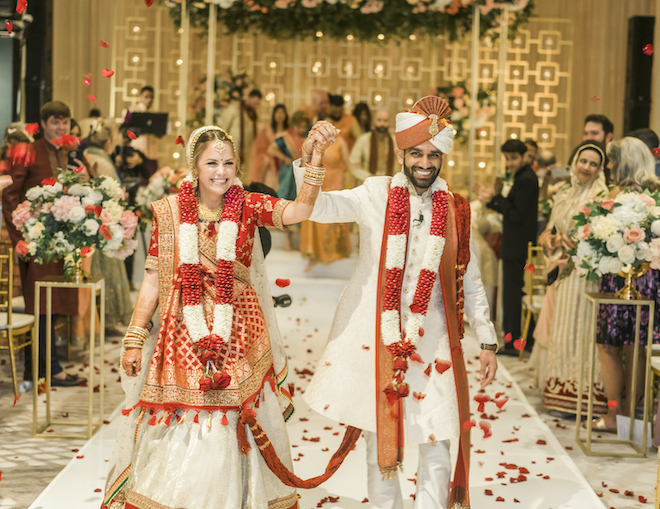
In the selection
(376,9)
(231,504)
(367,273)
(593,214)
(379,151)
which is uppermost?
(376,9)

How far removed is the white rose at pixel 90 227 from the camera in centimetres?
477

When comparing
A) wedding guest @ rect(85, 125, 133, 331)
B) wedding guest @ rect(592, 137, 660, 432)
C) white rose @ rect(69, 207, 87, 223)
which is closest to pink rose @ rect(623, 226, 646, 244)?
wedding guest @ rect(592, 137, 660, 432)

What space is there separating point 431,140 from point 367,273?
0.60m

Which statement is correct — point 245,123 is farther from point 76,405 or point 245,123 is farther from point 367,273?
point 367,273

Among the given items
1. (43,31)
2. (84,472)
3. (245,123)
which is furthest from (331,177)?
(84,472)

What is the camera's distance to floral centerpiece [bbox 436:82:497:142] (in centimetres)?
969

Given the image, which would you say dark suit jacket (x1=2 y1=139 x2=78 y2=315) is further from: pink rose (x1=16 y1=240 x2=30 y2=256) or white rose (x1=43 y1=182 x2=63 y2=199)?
white rose (x1=43 y1=182 x2=63 y2=199)

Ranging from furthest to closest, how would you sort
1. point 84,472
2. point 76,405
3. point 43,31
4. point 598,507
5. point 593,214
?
point 43,31 < point 76,405 < point 593,214 < point 84,472 < point 598,507

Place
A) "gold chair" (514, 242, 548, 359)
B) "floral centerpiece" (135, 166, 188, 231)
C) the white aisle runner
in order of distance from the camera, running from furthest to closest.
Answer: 1. "floral centerpiece" (135, 166, 188, 231)
2. "gold chair" (514, 242, 548, 359)
3. the white aisle runner

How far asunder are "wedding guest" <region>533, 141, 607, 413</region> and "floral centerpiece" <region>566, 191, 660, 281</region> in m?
0.48

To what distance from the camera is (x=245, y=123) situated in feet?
34.3

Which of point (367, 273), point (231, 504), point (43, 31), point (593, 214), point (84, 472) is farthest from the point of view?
point (43, 31)

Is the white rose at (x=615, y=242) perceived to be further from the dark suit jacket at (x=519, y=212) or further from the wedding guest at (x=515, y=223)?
the dark suit jacket at (x=519, y=212)

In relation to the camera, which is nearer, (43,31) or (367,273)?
(367,273)
